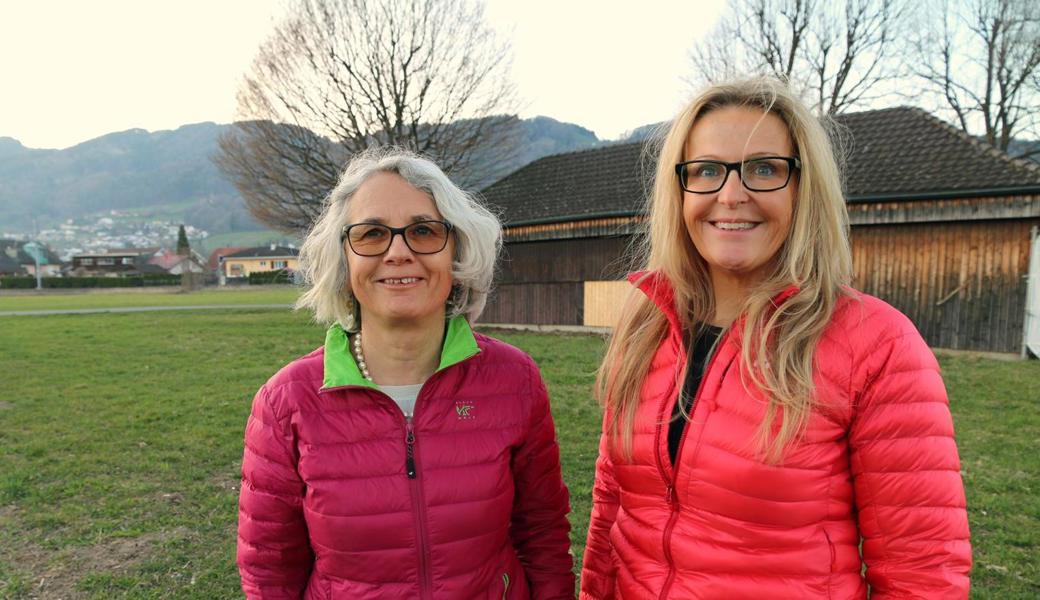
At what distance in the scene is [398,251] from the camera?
1.95 meters

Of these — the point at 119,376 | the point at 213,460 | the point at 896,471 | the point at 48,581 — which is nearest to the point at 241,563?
the point at 896,471

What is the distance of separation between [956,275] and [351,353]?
1397cm

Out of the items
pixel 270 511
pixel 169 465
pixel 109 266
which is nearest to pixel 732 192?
pixel 270 511

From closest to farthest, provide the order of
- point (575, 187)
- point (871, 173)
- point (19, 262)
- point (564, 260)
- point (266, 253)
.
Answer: point (871, 173)
point (564, 260)
point (575, 187)
point (19, 262)
point (266, 253)

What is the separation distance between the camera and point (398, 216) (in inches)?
78.0

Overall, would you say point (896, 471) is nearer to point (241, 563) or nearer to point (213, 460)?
point (241, 563)

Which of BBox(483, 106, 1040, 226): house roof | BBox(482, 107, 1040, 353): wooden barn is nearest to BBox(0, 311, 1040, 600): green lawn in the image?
BBox(482, 107, 1040, 353): wooden barn

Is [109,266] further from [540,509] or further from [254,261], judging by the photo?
[540,509]

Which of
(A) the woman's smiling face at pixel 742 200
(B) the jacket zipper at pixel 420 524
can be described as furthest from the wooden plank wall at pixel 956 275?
(B) the jacket zipper at pixel 420 524

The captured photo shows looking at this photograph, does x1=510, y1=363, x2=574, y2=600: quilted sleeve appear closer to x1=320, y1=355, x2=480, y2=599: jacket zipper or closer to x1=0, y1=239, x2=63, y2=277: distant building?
x1=320, y1=355, x2=480, y2=599: jacket zipper

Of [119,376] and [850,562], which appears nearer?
[850,562]

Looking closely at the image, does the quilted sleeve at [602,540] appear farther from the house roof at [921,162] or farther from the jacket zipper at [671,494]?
the house roof at [921,162]

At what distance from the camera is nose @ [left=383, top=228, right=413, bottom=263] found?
1.95m

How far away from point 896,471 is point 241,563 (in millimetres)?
1895
